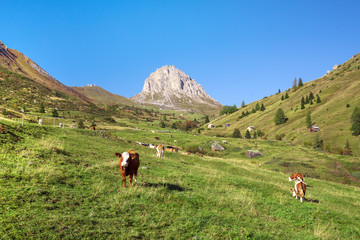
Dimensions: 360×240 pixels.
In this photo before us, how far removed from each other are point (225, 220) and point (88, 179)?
343 inches

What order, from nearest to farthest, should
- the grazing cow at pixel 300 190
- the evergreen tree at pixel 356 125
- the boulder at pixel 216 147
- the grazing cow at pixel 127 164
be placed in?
1. the grazing cow at pixel 127 164
2. the grazing cow at pixel 300 190
3. the boulder at pixel 216 147
4. the evergreen tree at pixel 356 125

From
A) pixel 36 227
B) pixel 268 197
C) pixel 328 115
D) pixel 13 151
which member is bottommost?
pixel 268 197

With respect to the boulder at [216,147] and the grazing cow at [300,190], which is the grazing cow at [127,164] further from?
the boulder at [216,147]

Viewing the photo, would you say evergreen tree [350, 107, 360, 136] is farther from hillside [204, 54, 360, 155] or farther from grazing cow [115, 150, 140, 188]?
grazing cow [115, 150, 140, 188]

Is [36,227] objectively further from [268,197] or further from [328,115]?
[328,115]

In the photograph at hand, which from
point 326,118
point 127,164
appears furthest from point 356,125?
point 127,164

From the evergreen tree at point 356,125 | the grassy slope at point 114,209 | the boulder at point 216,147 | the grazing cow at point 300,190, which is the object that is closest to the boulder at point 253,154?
the boulder at point 216,147

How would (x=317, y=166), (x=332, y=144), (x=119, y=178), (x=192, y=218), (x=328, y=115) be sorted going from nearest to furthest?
(x=192, y=218)
(x=119, y=178)
(x=317, y=166)
(x=332, y=144)
(x=328, y=115)

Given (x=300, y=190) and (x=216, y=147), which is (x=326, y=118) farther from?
(x=300, y=190)

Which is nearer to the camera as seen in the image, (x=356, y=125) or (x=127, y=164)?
(x=127, y=164)

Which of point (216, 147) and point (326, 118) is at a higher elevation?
point (326, 118)

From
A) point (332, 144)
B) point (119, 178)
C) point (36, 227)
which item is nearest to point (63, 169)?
point (119, 178)

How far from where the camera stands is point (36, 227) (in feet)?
24.7

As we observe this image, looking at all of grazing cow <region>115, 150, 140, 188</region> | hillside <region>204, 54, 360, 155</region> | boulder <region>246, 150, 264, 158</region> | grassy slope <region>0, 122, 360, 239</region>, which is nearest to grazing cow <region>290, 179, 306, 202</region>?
grassy slope <region>0, 122, 360, 239</region>
